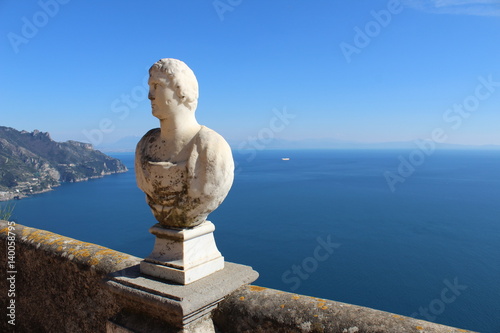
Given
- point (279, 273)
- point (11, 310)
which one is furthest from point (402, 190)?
point (11, 310)

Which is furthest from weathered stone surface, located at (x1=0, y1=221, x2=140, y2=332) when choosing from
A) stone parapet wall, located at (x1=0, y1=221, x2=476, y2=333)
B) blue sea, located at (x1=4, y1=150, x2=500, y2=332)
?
blue sea, located at (x1=4, y1=150, x2=500, y2=332)

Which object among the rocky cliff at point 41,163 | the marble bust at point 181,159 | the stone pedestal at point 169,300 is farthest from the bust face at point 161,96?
the rocky cliff at point 41,163

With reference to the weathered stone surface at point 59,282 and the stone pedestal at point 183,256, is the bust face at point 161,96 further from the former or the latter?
the weathered stone surface at point 59,282

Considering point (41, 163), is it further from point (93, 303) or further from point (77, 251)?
point (93, 303)

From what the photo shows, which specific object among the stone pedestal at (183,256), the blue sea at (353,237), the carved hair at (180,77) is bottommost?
the blue sea at (353,237)

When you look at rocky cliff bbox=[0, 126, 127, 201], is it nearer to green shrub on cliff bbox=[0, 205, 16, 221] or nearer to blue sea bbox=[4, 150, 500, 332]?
blue sea bbox=[4, 150, 500, 332]

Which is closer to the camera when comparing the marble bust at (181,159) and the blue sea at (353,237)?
the marble bust at (181,159)
